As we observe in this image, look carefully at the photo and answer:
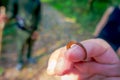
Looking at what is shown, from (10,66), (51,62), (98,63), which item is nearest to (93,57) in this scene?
(98,63)

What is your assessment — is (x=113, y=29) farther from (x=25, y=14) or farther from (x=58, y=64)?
(x=58, y=64)

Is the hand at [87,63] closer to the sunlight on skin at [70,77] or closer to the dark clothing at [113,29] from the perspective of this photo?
the sunlight on skin at [70,77]

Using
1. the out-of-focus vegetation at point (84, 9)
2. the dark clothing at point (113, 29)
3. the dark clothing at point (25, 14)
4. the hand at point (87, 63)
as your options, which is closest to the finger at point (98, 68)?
the hand at point (87, 63)

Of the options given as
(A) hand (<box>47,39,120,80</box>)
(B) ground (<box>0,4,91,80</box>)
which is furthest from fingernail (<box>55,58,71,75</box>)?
(B) ground (<box>0,4,91,80</box>)

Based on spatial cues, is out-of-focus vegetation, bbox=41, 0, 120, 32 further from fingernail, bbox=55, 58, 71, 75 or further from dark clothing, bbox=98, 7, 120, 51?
fingernail, bbox=55, 58, 71, 75

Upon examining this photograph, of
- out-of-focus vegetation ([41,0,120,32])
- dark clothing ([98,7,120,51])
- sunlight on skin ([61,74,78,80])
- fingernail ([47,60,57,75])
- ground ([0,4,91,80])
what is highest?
fingernail ([47,60,57,75])

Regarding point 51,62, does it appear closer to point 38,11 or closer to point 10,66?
point 38,11
